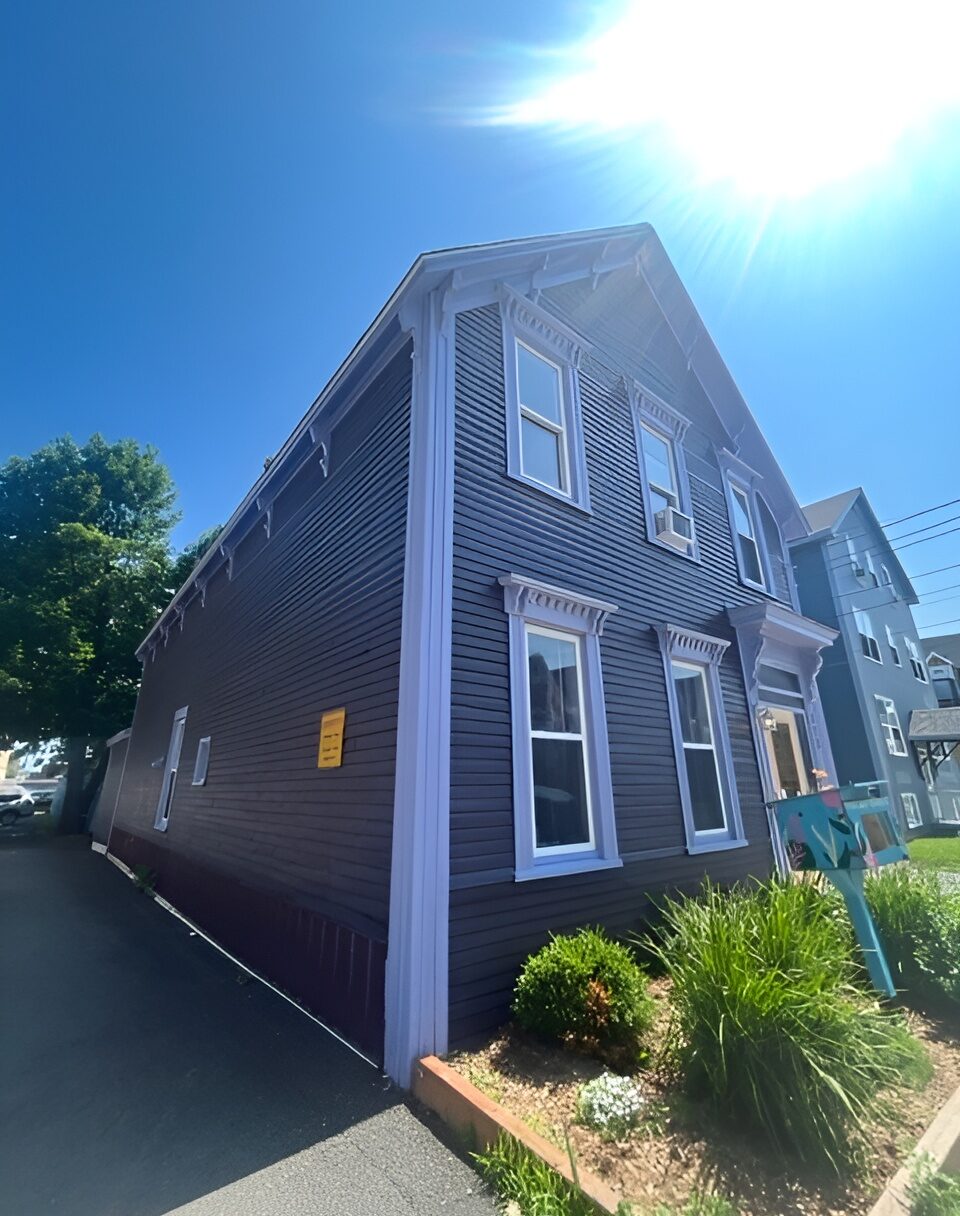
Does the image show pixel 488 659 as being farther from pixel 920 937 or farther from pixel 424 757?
pixel 920 937

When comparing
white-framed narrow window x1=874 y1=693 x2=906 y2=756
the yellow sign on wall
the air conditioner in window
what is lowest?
the yellow sign on wall

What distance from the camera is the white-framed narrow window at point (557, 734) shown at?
451cm

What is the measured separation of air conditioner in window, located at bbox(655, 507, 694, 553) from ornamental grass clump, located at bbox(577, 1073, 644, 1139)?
5.92 metres

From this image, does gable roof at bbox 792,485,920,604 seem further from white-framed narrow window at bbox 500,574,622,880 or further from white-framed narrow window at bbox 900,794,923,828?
white-framed narrow window at bbox 500,574,622,880

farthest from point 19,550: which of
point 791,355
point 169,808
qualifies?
point 791,355

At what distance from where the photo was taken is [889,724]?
15.5 m

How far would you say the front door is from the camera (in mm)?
8711

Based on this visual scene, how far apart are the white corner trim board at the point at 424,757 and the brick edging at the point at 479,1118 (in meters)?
0.20

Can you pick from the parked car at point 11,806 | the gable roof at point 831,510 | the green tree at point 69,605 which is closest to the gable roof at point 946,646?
the gable roof at point 831,510

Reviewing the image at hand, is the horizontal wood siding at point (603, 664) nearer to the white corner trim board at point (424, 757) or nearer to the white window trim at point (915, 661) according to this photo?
the white corner trim board at point (424, 757)

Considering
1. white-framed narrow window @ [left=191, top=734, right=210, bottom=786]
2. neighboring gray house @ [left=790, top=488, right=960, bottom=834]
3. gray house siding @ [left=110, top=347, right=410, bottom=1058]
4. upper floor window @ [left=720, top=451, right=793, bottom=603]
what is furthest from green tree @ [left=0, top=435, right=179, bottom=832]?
neighboring gray house @ [left=790, top=488, right=960, bottom=834]

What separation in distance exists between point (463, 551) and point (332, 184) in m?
6.08

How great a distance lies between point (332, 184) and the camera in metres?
7.20

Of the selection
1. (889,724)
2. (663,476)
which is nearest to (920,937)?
(663,476)
